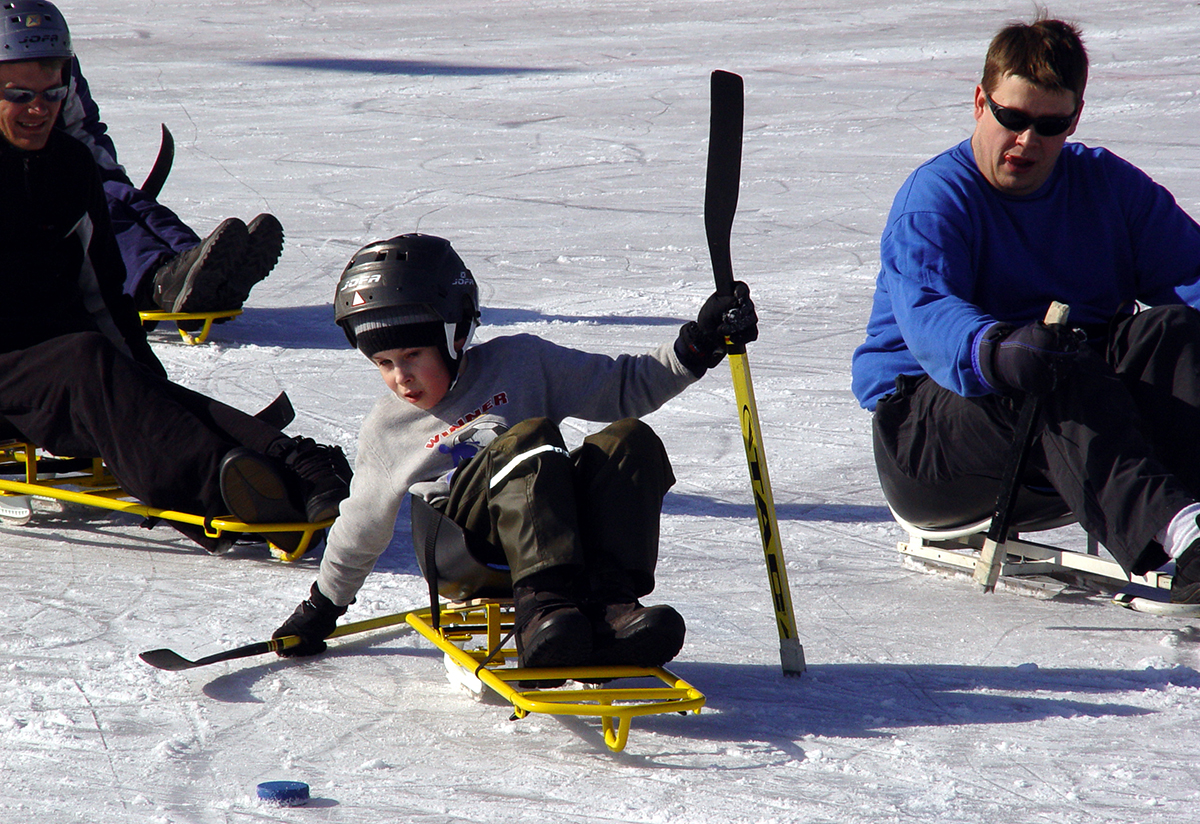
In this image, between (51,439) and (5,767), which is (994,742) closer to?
(5,767)

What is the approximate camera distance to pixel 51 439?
384 centimetres

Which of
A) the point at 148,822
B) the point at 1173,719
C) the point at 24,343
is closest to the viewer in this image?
the point at 148,822

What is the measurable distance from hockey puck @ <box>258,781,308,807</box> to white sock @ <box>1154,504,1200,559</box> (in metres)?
1.74

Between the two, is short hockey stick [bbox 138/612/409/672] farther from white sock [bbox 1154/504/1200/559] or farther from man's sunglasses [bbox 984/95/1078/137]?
man's sunglasses [bbox 984/95/1078/137]

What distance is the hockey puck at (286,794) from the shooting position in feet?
7.86

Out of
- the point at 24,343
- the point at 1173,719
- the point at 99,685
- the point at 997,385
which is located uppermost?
the point at 997,385

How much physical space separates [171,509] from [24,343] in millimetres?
749

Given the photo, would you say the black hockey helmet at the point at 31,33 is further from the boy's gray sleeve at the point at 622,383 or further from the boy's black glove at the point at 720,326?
the boy's black glove at the point at 720,326

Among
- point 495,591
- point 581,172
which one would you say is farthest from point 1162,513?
point 581,172

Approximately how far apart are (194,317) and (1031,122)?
4.08 metres

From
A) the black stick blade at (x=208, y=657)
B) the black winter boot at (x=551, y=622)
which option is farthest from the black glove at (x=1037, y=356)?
the black stick blade at (x=208, y=657)

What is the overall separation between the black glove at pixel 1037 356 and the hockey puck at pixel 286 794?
166cm

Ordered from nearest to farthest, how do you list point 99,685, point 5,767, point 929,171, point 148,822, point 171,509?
point 148,822 → point 5,767 → point 99,685 → point 929,171 → point 171,509

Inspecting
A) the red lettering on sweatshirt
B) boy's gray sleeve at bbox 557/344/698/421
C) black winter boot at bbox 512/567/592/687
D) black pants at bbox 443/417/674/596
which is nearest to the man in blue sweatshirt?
boy's gray sleeve at bbox 557/344/698/421
